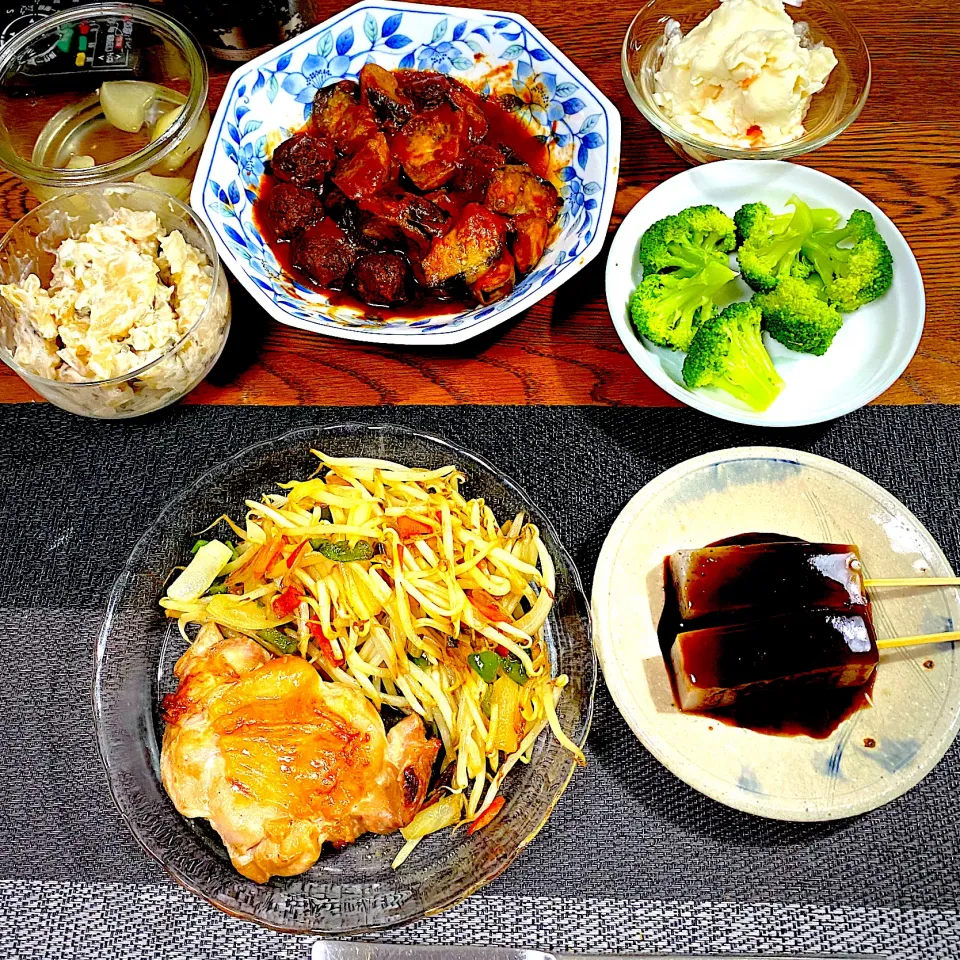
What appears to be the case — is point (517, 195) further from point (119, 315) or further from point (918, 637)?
point (918, 637)

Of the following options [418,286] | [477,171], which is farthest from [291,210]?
[477,171]

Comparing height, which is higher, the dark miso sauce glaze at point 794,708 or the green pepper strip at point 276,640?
the green pepper strip at point 276,640

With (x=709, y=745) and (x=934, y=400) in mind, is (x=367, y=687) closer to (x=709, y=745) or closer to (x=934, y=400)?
(x=709, y=745)

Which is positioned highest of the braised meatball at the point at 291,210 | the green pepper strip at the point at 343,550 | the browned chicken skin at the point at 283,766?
the braised meatball at the point at 291,210

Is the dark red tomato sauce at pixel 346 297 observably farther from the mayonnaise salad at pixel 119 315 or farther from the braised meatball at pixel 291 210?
the mayonnaise salad at pixel 119 315

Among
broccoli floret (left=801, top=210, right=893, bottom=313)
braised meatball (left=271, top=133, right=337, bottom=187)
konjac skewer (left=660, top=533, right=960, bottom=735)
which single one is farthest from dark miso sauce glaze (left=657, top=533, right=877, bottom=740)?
braised meatball (left=271, top=133, right=337, bottom=187)

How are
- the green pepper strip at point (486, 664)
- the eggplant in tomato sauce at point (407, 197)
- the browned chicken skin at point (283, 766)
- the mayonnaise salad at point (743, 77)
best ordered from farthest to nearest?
the mayonnaise salad at point (743, 77) < the eggplant in tomato sauce at point (407, 197) < the green pepper strip at point (486, 664) < the browned chicken skin at point (283, 766)

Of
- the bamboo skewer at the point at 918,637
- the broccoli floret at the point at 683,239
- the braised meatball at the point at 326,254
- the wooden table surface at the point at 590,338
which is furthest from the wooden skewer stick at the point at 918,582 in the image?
the braised meatball at the point at 326,254

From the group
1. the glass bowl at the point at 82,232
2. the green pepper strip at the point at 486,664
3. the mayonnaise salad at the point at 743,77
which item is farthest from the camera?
the mayonnaise salad at the point at 743,77
